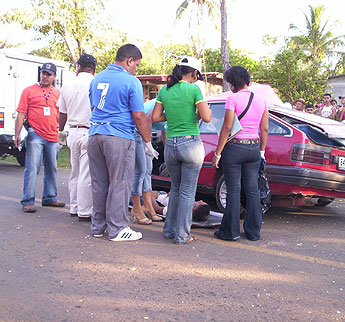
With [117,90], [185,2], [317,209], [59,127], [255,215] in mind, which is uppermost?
[185,2]

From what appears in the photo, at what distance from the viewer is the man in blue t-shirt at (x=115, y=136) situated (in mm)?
4441

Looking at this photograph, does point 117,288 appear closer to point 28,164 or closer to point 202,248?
point 202,248

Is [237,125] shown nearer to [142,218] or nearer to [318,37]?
[142,218]

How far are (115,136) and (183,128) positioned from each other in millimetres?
705

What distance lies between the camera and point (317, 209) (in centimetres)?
677

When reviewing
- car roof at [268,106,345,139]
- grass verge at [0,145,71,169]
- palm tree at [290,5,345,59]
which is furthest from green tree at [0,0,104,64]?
palm tree at [290,5,345,59]

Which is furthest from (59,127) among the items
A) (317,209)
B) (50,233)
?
(317,209)

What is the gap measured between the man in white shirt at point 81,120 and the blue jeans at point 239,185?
1739mm

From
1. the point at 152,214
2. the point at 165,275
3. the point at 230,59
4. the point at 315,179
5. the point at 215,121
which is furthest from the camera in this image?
the point at 230,59

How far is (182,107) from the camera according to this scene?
172 inches

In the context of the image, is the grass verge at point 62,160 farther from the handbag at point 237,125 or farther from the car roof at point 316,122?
the handbag at point 237,125

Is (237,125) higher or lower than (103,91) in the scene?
lower

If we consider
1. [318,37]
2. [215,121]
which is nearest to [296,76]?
[215,121]

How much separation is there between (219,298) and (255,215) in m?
1.72
